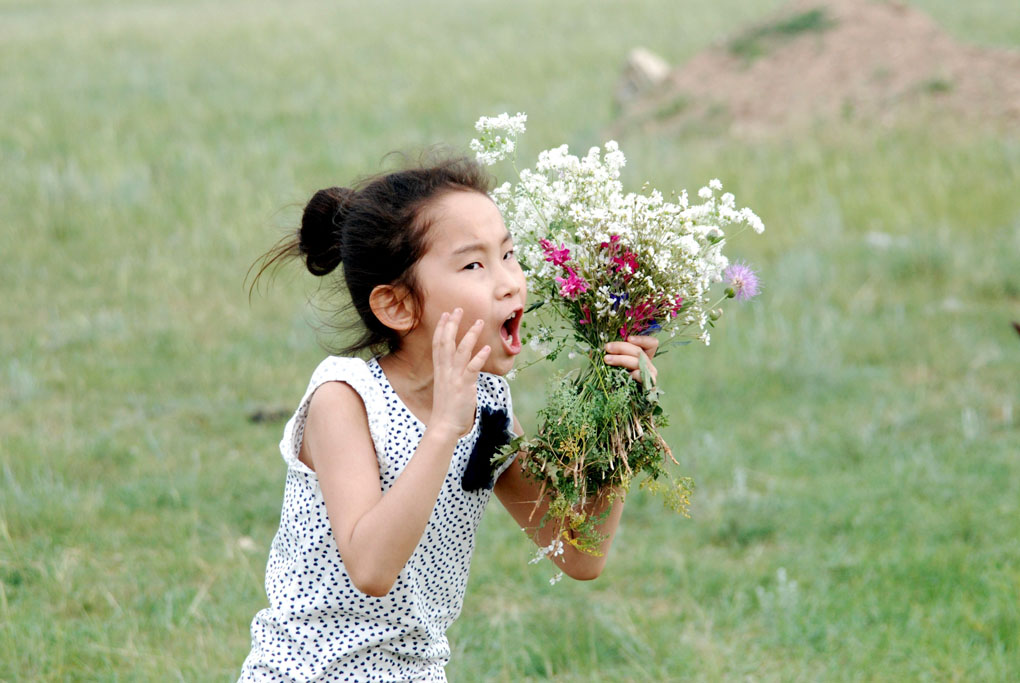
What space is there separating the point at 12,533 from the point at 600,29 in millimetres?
18093

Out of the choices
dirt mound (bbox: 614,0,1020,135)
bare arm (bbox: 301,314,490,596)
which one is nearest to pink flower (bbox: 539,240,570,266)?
bare arm (bbox: 301,314,490,596)

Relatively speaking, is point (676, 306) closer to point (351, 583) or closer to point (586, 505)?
point (586, 505)

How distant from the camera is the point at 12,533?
172 inches

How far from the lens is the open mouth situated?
94.8 inches

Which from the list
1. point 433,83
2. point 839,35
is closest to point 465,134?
point 433,83

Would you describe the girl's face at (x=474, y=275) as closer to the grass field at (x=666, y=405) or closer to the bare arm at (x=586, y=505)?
the bare arm at (x=586, y=505)

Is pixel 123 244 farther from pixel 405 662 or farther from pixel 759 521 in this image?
pixel 405 662

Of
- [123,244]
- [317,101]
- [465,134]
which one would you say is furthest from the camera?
[317,101]

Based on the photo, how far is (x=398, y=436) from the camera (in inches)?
99.3

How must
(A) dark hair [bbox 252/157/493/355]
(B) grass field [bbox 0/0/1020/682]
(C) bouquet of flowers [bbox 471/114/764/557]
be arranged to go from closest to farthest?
(C) bouquet of flowers [bbox 471/114/764/557]
(A) dark hair [bbox 252/157/493/355]
(B) grass field [bbox 0/0/1020/682]

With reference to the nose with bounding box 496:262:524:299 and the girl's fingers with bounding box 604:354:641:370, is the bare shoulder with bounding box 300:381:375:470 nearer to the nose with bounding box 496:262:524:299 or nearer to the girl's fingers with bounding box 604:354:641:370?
the nose with bounding box 496:262:524:299

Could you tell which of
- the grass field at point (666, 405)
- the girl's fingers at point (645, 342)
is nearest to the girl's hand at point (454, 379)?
the girl's fingers at point (645, 342)

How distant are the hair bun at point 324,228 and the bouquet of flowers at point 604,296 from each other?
39cm

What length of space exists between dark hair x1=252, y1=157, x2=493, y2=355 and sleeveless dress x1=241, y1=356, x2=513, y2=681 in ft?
0.55
